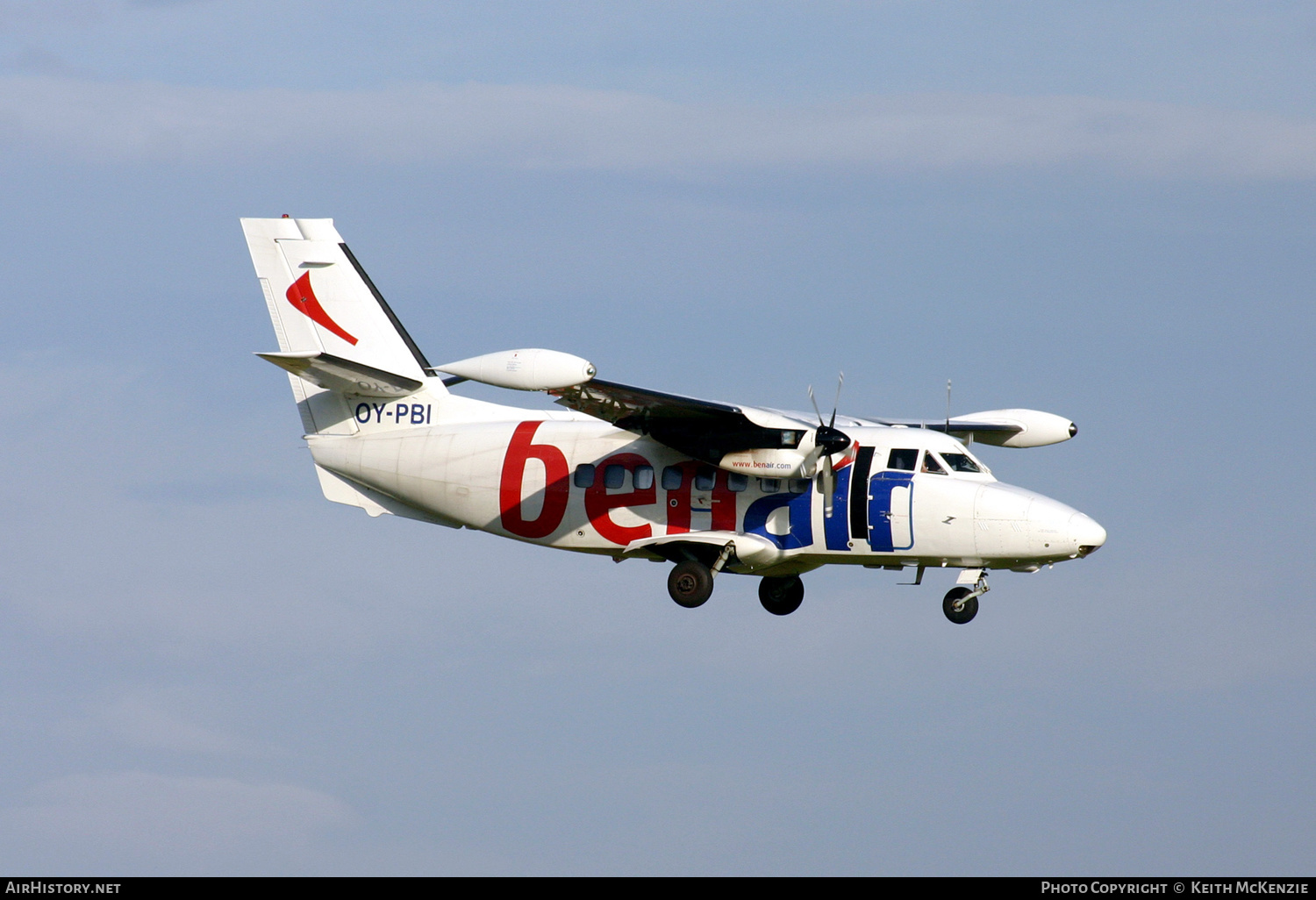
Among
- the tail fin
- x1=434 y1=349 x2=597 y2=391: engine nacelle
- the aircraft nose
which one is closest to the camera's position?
x1=434 y1=349 x2=597 y2=391: engine nacelle

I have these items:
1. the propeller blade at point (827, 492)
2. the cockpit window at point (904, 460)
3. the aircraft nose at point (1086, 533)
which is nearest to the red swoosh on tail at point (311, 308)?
the propeller blade at point (827, 492)

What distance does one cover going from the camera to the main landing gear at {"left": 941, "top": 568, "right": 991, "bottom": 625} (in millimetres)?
27234

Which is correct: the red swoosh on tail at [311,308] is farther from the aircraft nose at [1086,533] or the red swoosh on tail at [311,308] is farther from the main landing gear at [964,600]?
the aircraft nose at [1086,533]

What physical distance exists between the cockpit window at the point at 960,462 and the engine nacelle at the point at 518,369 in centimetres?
728

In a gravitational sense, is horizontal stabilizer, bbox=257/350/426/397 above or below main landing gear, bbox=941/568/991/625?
above

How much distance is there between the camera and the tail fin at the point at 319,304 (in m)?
30.3

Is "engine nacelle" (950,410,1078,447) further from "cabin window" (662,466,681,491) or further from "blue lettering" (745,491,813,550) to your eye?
"cabin window" (662,466,681,491)

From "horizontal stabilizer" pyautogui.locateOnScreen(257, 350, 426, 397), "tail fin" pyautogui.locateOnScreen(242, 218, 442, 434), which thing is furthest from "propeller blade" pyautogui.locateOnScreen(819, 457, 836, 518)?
"tail fin" pyautogui.locateOnScreen(242, 218, 442, 434)

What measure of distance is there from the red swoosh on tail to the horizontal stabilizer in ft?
3.79

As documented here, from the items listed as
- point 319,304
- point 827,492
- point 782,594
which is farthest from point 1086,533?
point 319,304

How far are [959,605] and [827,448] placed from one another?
361 centimetres

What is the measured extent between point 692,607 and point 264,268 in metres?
10.2

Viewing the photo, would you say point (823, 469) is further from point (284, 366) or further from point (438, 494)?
point (284, 366)

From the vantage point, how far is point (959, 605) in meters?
27.2
